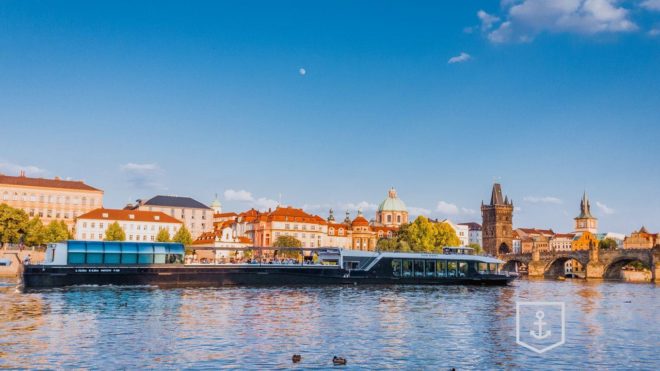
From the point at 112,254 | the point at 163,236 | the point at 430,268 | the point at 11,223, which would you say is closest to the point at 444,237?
the point at 163,236

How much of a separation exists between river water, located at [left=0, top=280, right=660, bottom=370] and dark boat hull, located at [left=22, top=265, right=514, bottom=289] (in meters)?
12.5

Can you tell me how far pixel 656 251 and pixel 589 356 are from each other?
12986 cm

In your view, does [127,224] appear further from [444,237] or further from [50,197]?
Answer: [444,237]

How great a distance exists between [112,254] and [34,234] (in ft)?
165

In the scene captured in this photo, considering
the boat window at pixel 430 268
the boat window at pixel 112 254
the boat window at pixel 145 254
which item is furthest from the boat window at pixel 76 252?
the boat window at pixel 430 268

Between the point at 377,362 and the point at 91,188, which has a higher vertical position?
the point at 91,188

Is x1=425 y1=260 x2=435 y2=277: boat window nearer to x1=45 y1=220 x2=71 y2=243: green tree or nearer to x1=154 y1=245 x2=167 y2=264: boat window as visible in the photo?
x1=154 y1=245 x2=167 y2=264: boat window

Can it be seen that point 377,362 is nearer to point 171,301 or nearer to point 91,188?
point 171,301

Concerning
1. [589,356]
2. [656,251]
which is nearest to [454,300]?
[589,356]

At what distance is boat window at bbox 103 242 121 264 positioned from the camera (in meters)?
72.9

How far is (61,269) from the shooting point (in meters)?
69.1

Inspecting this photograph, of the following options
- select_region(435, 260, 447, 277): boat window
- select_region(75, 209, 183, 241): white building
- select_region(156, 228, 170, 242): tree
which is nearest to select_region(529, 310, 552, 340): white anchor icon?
select_region(435, 260, 447, 277): boat window

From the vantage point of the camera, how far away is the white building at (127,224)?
154m

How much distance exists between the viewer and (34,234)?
116 m
